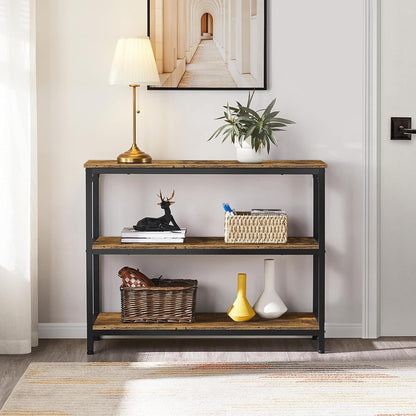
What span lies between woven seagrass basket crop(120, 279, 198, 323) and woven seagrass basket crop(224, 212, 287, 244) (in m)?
0.34

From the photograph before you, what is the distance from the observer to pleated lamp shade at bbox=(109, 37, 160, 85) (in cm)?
320

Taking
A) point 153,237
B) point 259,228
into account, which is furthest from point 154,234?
point 259,228

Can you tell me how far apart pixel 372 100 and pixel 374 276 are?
87 cm

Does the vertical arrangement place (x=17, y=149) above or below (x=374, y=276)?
above

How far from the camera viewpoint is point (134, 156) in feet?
10.7

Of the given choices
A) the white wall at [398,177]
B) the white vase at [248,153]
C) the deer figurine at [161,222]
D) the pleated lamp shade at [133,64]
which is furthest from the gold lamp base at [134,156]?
the white wall at [398,177]

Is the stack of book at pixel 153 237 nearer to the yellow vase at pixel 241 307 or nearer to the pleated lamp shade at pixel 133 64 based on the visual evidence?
the yellow vase at pixel 241 307

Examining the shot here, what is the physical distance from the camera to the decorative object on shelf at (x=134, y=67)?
320cm

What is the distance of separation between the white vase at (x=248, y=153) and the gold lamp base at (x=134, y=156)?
42 centimetres

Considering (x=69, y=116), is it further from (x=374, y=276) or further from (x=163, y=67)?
(x=374, y=276)

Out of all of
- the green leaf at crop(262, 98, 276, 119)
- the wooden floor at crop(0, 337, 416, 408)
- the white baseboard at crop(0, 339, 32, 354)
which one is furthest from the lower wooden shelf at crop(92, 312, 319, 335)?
the green leaf at crop(262, 98, 276, 119)

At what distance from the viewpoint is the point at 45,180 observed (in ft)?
11.6

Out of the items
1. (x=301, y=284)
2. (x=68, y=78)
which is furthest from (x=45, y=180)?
(x=301, y=284)

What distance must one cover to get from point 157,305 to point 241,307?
0.40 meters
